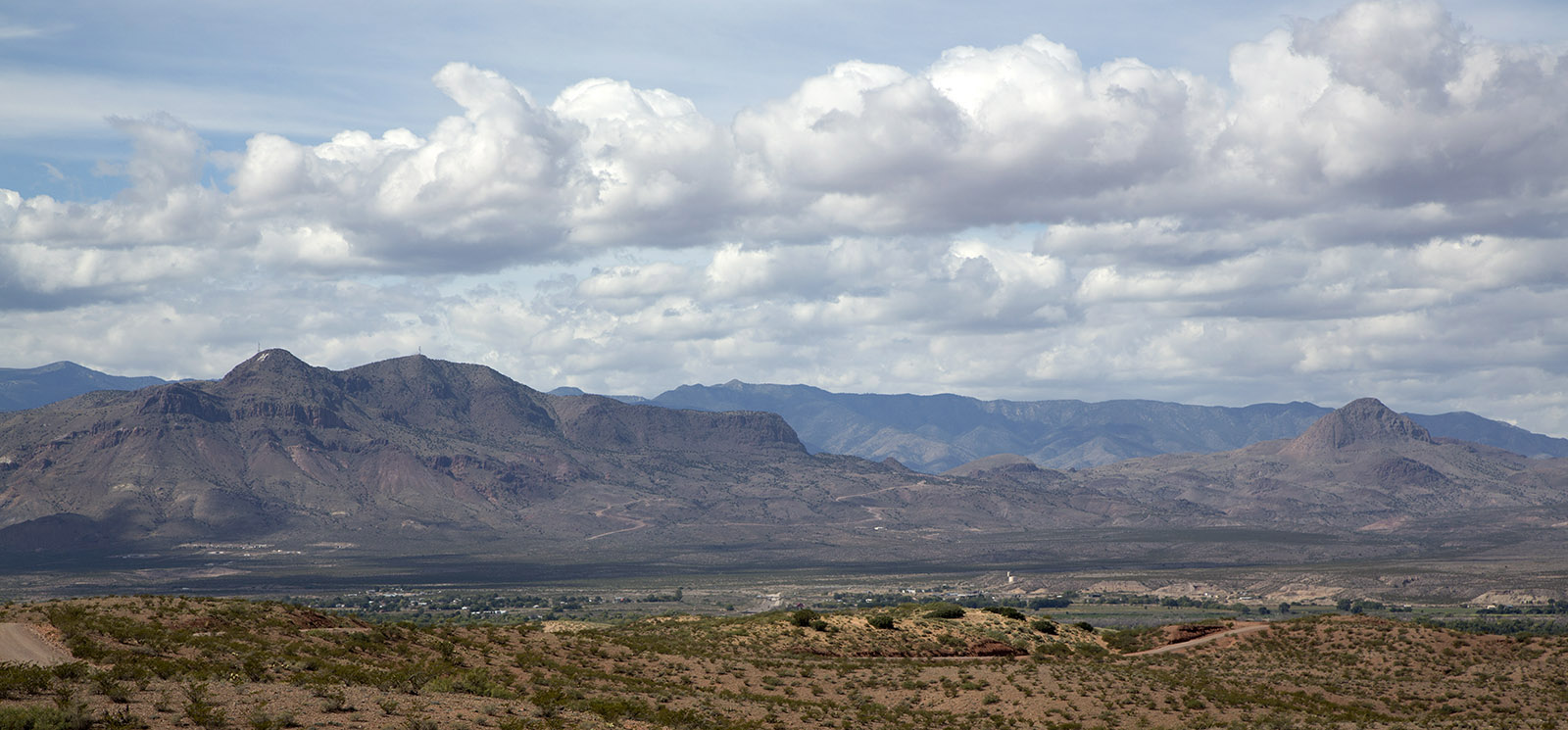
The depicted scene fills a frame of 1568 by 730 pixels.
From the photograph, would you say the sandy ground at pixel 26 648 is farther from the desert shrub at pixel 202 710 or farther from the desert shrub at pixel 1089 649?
the desert shrub at pixel 1089 649

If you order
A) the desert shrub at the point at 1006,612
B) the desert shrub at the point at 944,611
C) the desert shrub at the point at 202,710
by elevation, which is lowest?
the desert shrub at the point at 1006,612

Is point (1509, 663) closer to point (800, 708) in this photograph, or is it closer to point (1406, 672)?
point (1406, 672)

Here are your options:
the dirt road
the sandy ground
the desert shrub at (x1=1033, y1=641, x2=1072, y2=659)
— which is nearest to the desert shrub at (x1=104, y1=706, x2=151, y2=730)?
the sandy ground

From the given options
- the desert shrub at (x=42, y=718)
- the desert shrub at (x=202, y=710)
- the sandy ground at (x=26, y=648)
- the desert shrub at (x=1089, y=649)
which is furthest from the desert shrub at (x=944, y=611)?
the desert shrub at (x=42, y=718)

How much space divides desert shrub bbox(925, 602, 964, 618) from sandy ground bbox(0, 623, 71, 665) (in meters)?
47.3

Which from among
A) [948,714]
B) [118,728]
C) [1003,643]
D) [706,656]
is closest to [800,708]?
[948,714]

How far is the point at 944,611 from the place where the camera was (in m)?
75.7

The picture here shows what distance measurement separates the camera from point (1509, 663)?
70562mm

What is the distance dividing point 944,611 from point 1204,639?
16.8 m

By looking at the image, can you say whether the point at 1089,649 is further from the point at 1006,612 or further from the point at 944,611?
the point at 944,611

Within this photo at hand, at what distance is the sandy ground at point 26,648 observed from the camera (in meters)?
37.9

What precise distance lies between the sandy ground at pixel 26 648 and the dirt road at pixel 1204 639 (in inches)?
2141

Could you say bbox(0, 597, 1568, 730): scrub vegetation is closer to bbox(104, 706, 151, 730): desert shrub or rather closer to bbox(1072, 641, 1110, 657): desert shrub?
bbox(104, 706, 151, 730): desert shrub

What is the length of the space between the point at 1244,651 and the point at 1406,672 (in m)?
8.62
